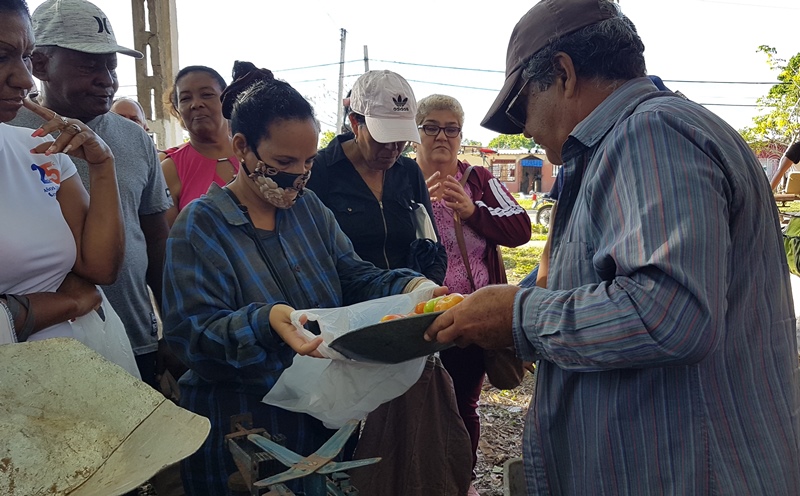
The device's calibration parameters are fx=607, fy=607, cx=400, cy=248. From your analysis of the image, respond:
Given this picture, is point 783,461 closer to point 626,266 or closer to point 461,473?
point 626,266

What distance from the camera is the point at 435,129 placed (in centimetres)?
338

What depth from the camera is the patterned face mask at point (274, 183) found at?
1.94 meters

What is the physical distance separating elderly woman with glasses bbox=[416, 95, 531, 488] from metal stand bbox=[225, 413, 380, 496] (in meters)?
1.64

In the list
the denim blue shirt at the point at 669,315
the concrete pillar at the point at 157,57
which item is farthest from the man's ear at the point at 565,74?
the concrete pillar at the point at 157,57

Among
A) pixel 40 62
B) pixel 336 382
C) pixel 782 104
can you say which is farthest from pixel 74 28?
pixel 782 104

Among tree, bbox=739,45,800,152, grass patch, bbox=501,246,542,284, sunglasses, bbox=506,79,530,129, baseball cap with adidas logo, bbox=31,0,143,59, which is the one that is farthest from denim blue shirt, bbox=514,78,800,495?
tree, bbox=739,45,800,152

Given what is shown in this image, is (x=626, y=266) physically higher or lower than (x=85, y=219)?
higher

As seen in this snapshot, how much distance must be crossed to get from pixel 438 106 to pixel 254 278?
191 centimetres

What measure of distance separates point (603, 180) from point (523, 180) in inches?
1617

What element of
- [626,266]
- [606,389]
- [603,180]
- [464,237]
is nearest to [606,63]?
[603,180]

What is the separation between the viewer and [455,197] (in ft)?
10.3

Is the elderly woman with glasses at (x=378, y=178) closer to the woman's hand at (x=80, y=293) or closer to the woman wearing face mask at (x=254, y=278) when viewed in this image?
the woman wearing face mask at (x=254, y=278)

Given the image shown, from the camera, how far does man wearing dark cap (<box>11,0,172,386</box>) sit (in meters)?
2.52

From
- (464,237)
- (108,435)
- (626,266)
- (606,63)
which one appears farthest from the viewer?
(464,237)
